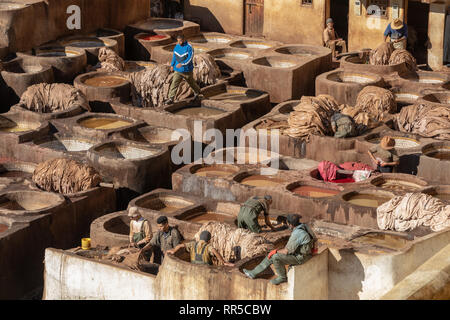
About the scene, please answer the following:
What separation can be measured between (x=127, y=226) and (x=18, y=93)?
Result: 8115 millimetres

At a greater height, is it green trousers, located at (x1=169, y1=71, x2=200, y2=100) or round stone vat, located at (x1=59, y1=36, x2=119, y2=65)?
round stone vat, located at (x1=59, y1=36, x2=119, y2=65)

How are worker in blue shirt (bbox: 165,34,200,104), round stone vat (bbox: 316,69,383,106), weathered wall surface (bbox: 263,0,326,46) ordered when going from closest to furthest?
worker in blue shirt (bbox: 165,34,200,104) → round stone vat (bbox: 316,69,383,106) → weathered wall surface (bbox: 263,0,326,46)

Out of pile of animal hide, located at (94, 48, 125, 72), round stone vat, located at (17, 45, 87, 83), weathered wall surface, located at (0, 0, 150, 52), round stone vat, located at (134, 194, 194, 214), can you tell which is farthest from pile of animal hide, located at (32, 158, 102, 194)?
weathered wall surface, located at (0, 0, 150, 52)

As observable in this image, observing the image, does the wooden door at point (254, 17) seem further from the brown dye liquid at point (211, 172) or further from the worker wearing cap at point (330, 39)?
the brown dye liquid at point (211, 172)

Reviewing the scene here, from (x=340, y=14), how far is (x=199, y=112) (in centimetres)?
969

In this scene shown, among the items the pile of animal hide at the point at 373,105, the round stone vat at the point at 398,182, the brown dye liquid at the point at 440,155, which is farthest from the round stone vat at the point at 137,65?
the round stone vat at the point at 398,182

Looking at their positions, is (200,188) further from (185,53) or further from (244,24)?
(244,24)

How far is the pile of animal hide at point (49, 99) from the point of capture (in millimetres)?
24578

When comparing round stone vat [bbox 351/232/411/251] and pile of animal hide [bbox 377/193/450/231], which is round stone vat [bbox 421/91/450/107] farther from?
round stone vat [bbox 351/232/411/251]

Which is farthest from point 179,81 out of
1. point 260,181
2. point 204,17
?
point 204,17

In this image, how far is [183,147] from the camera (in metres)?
22.6

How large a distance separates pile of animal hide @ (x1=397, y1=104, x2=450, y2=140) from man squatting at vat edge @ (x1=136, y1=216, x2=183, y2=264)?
725 centimetres

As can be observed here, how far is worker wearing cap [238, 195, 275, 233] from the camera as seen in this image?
703 inches

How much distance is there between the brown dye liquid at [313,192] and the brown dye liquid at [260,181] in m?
0.58
